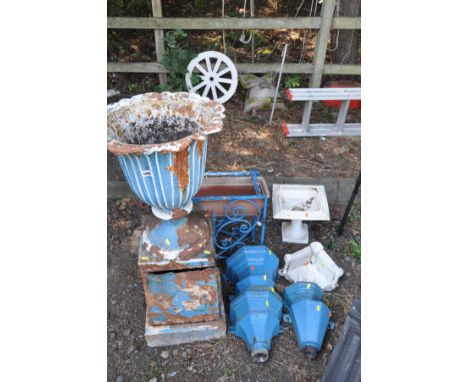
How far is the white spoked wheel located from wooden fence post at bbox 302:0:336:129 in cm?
93

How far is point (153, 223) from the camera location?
84.9 inches

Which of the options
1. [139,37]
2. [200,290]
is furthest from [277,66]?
[200,290]

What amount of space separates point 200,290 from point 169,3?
207 inches

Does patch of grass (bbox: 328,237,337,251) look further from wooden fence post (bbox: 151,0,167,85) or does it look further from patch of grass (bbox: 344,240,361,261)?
wooden fence post (bbox: 151,0,167,85)

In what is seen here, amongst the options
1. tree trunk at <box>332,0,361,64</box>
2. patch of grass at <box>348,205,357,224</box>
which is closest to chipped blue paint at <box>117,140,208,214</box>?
patch of grass at <box>348,205,357,224</box>

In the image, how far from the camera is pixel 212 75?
412cm

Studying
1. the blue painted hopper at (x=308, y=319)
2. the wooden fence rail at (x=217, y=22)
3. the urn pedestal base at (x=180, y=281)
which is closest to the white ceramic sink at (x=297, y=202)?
the blue painted hopper at (x=308, y=319)

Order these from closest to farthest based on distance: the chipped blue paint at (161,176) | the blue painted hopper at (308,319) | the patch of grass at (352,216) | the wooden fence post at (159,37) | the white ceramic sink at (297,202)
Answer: the chipped blue paint at (161,176)
the blue painted hopper at (308,319)
the white ceramic sink at (297,202)
the patch of grass at (352,216)
the wooden fence post at (159,37)

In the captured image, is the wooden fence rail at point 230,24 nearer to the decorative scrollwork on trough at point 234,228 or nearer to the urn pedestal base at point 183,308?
the decorative scrollwork on trough at point 234,228

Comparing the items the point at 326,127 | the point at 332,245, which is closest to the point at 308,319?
the point at 332,245

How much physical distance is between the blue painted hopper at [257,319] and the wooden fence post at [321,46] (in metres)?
2.23

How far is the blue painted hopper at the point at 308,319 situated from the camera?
217 centimetres

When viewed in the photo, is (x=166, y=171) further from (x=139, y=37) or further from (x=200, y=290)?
(x=139, y=37)

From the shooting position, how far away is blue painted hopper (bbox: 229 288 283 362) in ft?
7.02
